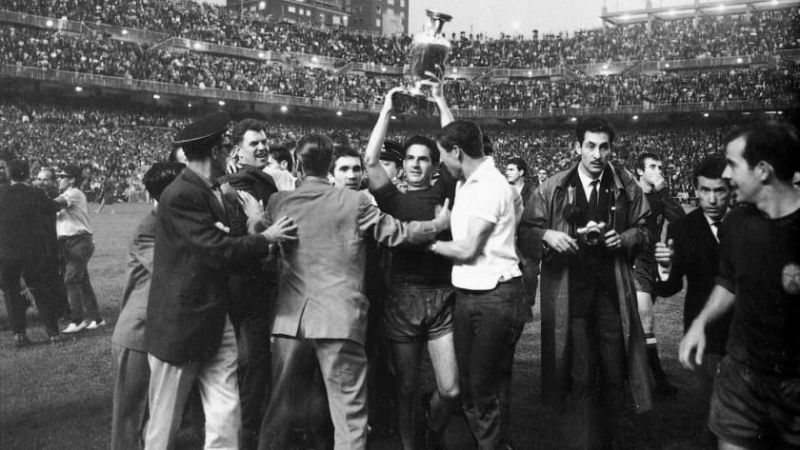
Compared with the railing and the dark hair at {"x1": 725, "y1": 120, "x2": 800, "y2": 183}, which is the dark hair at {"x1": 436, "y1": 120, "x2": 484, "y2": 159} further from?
the railing

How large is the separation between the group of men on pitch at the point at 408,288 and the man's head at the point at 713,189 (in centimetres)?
1

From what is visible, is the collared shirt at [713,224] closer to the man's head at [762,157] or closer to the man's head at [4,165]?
the man's head at [762,157]

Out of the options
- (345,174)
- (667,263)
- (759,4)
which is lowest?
(667,263)

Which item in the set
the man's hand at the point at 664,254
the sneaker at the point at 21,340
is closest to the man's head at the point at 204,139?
the man's hand at the point at 664,254

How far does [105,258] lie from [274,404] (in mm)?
10835

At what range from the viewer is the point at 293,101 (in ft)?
137

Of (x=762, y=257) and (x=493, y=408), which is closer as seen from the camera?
(x=762, y=257)

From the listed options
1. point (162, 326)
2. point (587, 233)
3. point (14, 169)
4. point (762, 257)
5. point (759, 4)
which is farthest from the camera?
point (759, 4)

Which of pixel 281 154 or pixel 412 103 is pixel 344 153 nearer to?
pixel 412 103

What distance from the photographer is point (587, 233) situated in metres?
3.85

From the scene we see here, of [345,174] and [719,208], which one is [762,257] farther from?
[345,174]

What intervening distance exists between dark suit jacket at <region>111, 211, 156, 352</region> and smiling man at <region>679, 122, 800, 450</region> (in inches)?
122

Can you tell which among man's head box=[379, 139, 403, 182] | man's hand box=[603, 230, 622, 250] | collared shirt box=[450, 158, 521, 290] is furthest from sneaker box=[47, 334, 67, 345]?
man's hand box=[603, 230, 622, 250]

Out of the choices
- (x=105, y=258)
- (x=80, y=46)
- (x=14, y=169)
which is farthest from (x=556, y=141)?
(x=14, y=169)
